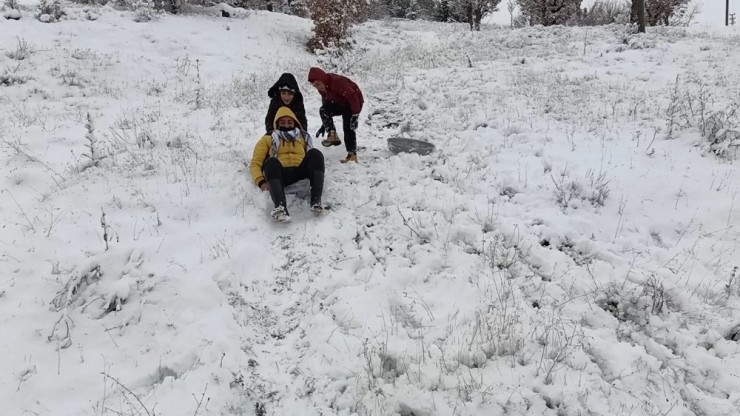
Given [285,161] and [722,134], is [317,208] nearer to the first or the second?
[285,161]

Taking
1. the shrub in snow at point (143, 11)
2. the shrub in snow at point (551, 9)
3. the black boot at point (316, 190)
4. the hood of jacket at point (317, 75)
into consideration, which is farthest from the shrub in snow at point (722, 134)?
the shrub in snow at point (551, 9)

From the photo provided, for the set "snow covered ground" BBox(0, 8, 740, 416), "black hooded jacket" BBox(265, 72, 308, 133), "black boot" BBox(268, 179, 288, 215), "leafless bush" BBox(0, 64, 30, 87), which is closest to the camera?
"snow covered ground" BBox(0, 8, 740, 416)

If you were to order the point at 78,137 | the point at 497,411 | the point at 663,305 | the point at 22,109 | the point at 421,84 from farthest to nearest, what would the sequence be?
1. the point at 421,84
2. the point at 22,109
3. the point at 78,137
4. the point at 663,305
5. the point at 497,411

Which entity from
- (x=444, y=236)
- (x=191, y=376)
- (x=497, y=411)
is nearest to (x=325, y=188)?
(x=444, y=236)

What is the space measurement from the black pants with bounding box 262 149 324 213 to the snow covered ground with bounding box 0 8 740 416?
1.13 feet

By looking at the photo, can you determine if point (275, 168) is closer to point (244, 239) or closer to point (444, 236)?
point (244, 239)

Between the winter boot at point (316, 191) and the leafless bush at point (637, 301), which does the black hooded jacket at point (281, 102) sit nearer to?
the winter boot at point (316, 191)

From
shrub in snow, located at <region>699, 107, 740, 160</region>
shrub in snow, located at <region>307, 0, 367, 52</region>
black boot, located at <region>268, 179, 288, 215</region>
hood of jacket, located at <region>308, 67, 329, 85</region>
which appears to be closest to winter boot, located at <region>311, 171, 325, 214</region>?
black boot, located at <region>268, 179, 288, 215</region>

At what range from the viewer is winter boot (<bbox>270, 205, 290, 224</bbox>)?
5.42 metres

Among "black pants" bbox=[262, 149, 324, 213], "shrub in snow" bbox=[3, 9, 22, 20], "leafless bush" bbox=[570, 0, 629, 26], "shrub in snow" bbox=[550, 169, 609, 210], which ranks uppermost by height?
"leafless bush" bbox=[570, 0, 629, 26]

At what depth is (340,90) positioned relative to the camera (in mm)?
7016

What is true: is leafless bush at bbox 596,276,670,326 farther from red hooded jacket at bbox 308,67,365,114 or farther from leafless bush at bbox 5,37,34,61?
leafless bush at bbox 5,37,34,61

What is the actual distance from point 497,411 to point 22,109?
9.07 meters

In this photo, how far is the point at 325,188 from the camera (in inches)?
252
